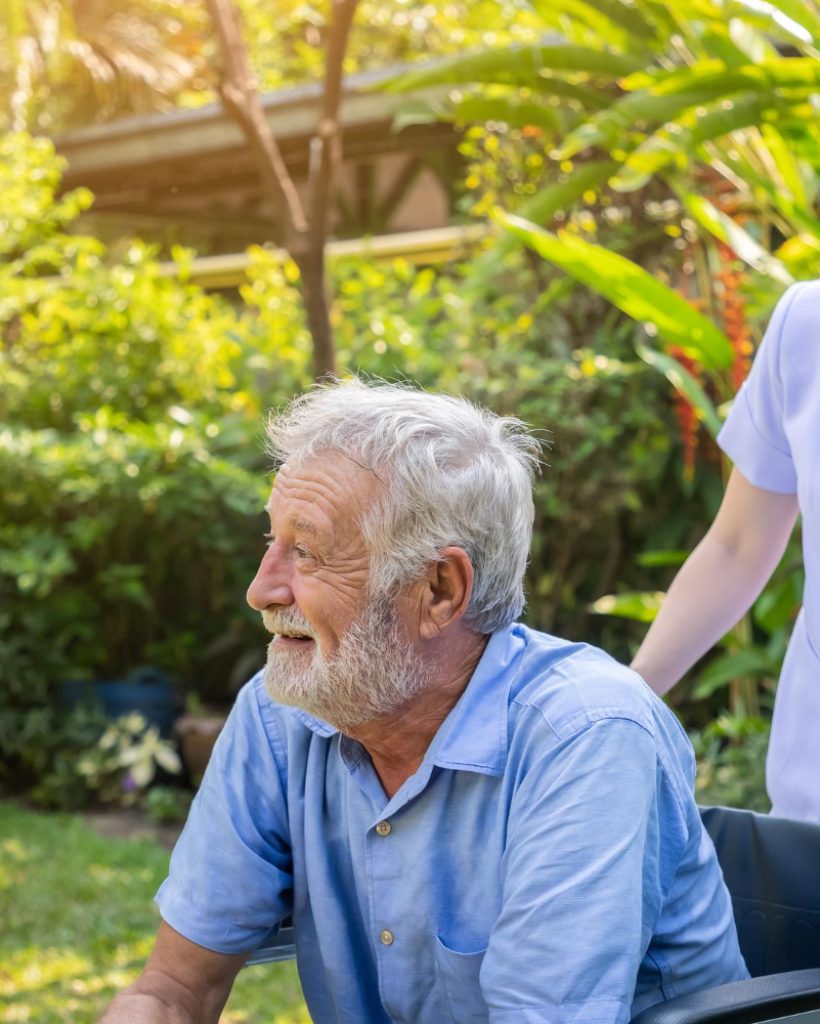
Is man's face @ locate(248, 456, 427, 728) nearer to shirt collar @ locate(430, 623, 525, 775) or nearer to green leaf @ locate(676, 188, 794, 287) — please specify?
shirt collar @ locate(430, 623, 525, 775)

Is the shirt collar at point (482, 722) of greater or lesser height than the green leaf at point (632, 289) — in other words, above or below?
below

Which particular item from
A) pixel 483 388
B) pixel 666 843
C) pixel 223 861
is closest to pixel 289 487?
pixel 223 861

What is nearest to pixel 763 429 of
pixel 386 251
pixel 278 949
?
pixel 278 949

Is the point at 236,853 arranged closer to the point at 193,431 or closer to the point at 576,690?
the point at 576,690

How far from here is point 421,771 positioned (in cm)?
169

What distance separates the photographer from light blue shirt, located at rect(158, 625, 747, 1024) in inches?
58.1

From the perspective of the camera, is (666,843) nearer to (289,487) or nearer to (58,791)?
(289,487)

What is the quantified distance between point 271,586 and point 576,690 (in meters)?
0.40

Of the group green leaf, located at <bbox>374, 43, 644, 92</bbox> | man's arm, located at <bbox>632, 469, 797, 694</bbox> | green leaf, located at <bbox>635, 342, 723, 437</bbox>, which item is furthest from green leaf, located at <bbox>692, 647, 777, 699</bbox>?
→ man's arm, located at <bbox>632, 469, 797, 694</bbox>

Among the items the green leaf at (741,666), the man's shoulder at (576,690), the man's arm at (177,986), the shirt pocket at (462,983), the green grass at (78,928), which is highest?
the man's shoulder at (576,690)

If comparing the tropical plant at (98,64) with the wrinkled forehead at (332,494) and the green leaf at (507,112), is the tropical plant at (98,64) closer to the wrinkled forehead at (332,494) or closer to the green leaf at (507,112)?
the green leaf at (507,112)

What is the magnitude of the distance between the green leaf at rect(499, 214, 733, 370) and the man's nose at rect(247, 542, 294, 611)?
138 cm

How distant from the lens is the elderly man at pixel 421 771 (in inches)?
61.6

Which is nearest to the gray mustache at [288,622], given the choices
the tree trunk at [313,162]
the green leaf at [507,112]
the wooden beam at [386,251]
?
the tree trunk at [313,162]
